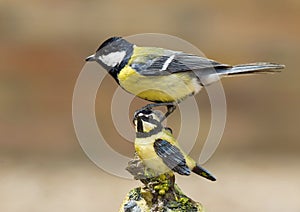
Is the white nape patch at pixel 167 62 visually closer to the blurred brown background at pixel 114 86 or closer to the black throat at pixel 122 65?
the black throat at pixel 122 65

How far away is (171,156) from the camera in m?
0.80

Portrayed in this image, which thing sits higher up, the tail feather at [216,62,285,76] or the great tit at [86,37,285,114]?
the tail feather at [216,62,285,76]

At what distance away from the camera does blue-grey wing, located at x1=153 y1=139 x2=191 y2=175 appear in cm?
80

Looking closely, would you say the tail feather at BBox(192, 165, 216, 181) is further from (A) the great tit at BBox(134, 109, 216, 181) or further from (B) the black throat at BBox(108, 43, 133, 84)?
(B) the black throat at BBox(108, 43, 133, 84)

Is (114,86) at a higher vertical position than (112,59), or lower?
lower

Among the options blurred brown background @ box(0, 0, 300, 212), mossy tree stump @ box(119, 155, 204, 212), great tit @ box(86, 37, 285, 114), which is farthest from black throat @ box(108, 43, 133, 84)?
blurred brown background @ box(0, 0, 300, 212)

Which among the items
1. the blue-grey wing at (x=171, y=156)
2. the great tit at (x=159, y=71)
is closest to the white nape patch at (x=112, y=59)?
the great tit at (x=159, y=71)

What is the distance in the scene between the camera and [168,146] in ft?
2.65

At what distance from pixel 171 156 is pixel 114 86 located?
1.01 metres

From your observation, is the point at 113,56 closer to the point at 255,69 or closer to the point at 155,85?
the point at 155,85

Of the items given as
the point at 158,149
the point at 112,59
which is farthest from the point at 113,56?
the point at 158,149

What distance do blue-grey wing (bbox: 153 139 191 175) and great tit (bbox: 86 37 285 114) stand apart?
50 mm

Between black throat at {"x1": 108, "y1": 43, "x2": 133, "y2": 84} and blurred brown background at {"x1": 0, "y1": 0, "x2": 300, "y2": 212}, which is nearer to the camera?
black throat at {"x1": 108, "y1": 43, "x2": 133, "y2": 84}

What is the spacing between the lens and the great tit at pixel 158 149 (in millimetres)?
804
